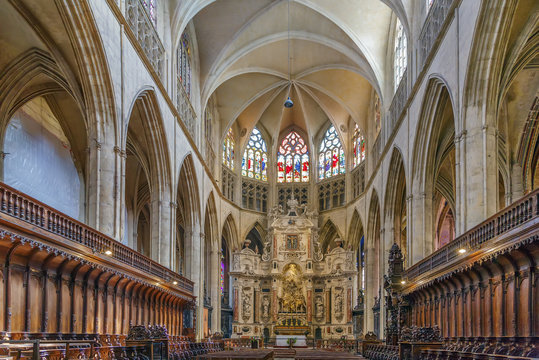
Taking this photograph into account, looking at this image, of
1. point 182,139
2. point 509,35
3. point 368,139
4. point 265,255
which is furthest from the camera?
point 265,255

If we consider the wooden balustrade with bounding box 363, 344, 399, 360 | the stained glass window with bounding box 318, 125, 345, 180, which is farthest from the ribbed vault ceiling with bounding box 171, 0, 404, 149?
the wooden balustrade with bounding box 363, 344, 399, 360

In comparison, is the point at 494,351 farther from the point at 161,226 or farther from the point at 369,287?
the point at 369,287

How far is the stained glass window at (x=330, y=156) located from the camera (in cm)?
3997

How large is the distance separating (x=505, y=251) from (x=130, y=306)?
425 inches

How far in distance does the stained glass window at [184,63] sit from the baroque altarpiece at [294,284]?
12.3m

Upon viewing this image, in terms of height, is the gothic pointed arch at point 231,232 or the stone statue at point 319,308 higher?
the gothic pointed arch at point 231,232

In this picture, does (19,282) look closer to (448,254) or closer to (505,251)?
(505,251)

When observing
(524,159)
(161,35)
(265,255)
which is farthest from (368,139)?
(161,35)

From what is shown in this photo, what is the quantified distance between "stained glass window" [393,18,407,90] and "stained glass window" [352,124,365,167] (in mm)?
9335

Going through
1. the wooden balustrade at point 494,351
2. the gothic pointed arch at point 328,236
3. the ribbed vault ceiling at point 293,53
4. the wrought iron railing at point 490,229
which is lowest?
the wooden balustrade at point 494,351

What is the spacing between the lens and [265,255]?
37906mm

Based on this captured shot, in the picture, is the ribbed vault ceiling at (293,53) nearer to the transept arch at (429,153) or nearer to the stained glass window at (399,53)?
the stained glass window at (399,53)

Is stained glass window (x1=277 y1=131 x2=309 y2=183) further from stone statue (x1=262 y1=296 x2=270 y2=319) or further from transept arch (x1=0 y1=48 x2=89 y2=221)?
transept arch (x1=0 y1=48 x2=89 y2=221)

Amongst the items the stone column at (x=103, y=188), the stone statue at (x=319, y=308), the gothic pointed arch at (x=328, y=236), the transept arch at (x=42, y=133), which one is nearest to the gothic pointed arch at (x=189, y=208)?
the transept arch at (x=42, y=133)
